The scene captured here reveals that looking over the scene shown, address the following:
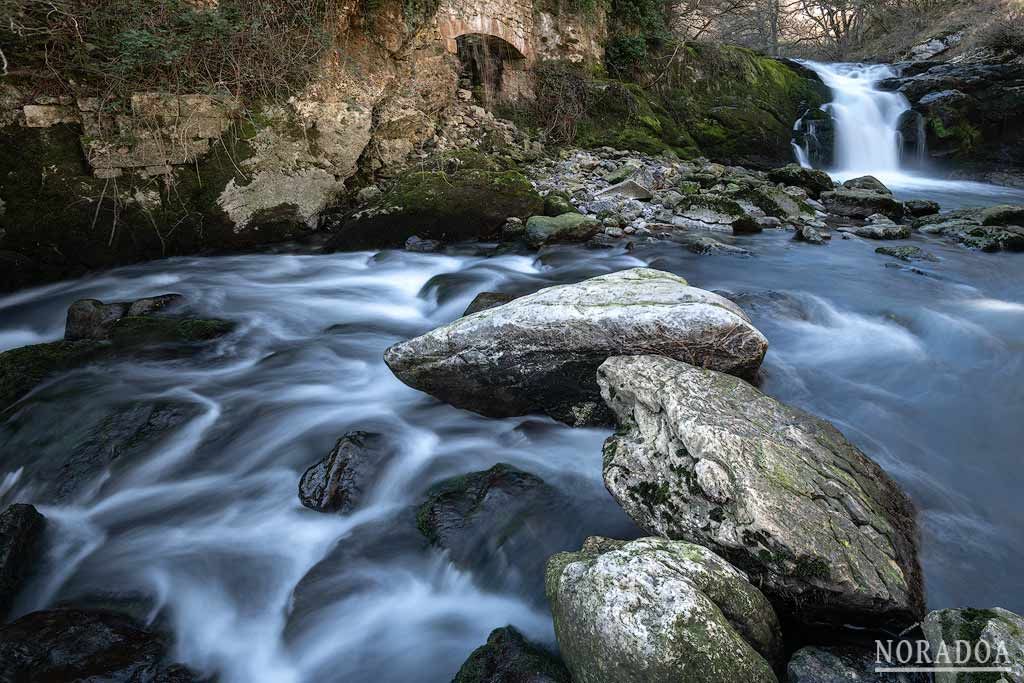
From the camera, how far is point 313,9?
718cm

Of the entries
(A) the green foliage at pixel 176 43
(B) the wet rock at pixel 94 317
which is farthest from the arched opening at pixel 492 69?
(B) the wet rock at pixel 94 317

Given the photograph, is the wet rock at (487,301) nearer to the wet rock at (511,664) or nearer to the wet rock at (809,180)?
the wet rock at (511,664)

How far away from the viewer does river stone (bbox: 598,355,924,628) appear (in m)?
2.08

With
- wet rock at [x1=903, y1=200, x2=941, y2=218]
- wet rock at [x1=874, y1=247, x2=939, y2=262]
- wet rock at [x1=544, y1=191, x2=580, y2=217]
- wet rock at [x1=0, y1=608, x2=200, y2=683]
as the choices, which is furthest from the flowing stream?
wet rock at [x1=903, y1=200, x2=941, y2=218]

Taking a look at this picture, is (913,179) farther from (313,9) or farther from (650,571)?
(650,571)

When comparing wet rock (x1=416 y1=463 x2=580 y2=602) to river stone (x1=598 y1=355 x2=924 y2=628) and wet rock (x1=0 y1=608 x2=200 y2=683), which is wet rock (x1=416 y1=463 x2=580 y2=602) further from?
wet rock (x1=0 y1=608 x2=200 y2=683)

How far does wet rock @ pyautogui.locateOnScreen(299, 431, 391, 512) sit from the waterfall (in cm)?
1236

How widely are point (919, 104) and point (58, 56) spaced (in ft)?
50.9

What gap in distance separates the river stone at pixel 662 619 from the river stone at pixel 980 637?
1.47 ft

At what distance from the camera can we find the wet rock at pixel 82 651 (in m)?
2.18

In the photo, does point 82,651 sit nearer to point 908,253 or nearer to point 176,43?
point 176,43

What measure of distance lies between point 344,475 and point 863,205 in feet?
27.8

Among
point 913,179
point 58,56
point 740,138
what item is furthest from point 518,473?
point 913,179

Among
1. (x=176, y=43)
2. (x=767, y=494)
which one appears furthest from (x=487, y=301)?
(x=176, y=43)
